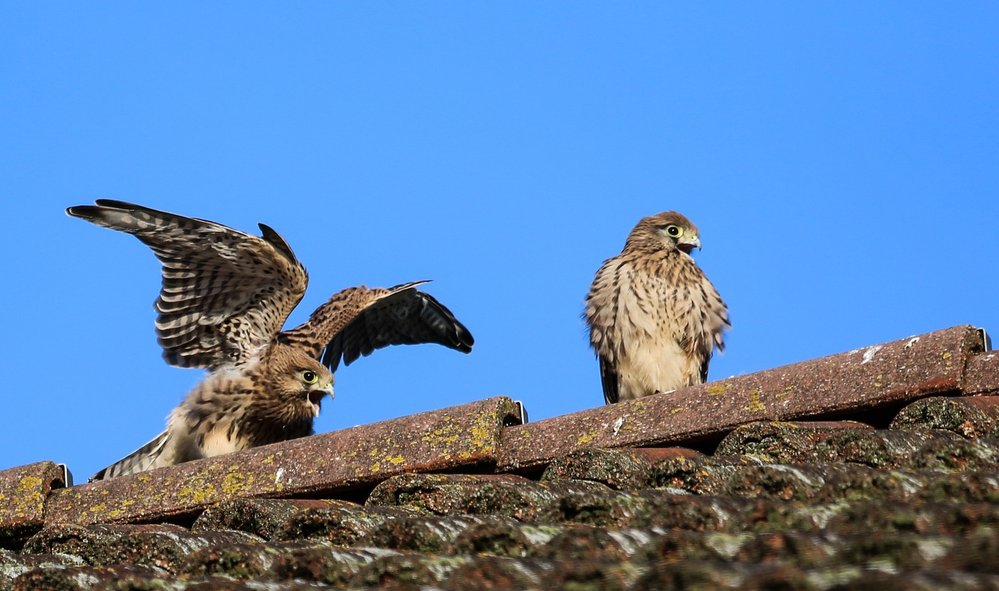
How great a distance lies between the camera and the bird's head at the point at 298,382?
798 cm

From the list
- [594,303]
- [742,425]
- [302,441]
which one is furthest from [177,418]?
[742,425]

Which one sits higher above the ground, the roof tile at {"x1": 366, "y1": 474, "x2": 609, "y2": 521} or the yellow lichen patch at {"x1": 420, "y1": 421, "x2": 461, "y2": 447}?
the yellow lichen patch at {"x1": 420, "y1": 421, "x2": 461, "y2": 447}

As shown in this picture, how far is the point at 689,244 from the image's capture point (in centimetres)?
804

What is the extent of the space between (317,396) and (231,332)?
517mm

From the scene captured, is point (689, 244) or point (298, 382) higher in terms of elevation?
point (689, 244)

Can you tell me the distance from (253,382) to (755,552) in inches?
219

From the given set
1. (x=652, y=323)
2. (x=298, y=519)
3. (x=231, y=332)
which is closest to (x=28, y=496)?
(x=298, y=519)

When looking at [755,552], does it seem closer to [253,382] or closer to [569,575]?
[569,575]

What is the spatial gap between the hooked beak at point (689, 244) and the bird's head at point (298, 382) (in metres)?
1.79

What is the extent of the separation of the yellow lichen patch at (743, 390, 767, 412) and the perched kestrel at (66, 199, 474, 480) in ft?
10.8

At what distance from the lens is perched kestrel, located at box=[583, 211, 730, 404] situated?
7539 millimetres

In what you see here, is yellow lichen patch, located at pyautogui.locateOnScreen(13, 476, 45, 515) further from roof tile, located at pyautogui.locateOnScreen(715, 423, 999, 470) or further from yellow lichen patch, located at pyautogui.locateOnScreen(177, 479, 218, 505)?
roof tile, located at pyautogui.locateOnScreen(715, 423, 999, 470)

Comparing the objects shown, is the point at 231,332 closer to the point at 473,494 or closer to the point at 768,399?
the point at 768,399

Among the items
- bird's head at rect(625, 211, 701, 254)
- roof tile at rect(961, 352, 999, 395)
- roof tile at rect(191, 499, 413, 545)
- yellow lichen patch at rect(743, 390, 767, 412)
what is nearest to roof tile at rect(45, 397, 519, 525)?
roof tile at rect(191, 499, 413, 545)
